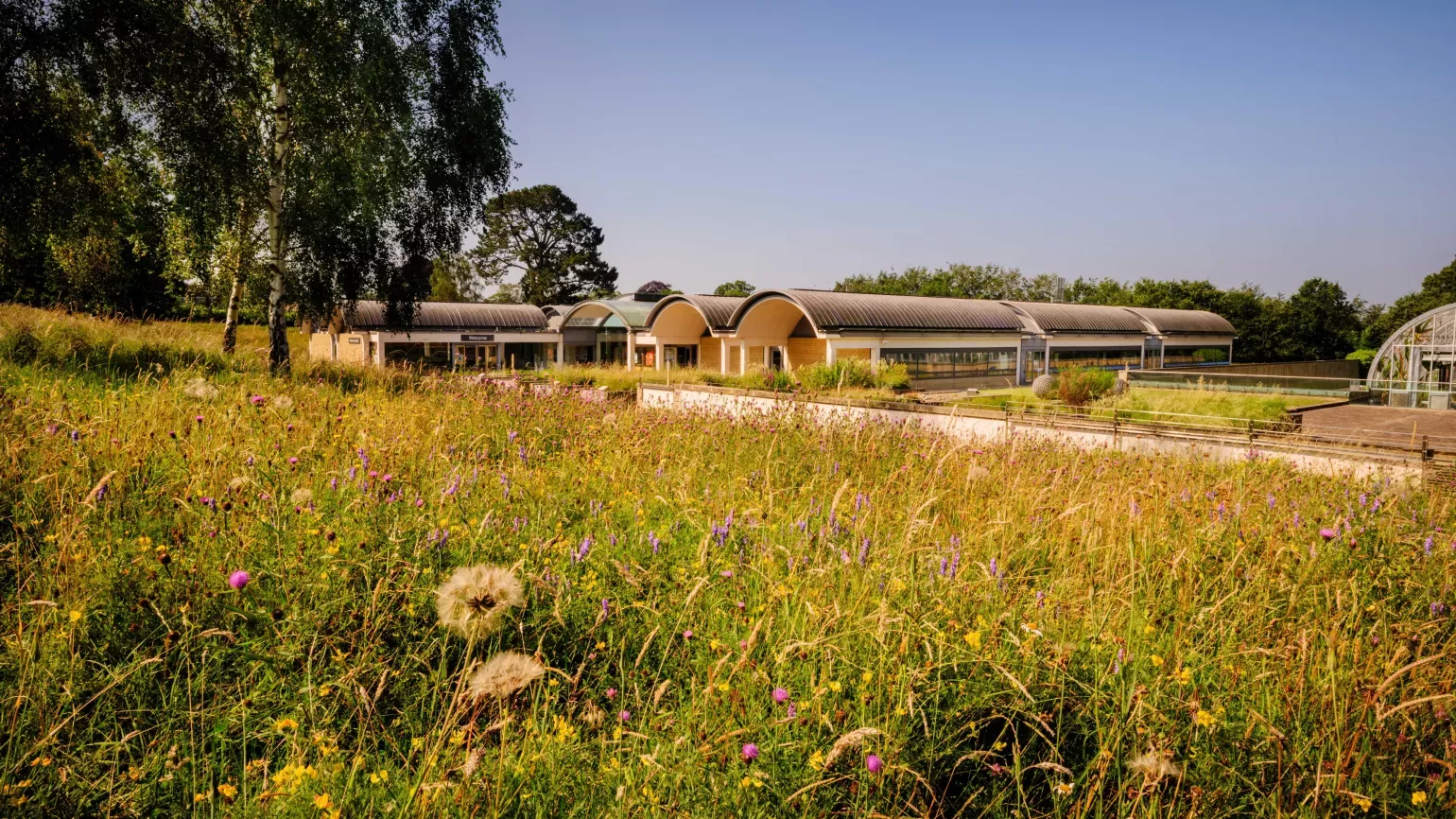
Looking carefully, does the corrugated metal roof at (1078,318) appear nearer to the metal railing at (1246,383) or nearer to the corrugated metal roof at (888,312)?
the corrugated metal roof at (888,312)

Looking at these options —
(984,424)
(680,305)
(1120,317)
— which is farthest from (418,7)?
(1120,317)

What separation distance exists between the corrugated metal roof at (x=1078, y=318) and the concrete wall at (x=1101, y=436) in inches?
1125

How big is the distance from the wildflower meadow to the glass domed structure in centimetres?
2948

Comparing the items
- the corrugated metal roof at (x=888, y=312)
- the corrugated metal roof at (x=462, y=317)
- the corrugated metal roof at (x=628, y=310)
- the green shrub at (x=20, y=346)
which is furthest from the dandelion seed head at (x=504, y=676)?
the corrugated metal roof at (x=462, y=317)

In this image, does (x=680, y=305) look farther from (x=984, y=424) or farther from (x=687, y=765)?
(x=687, y=765)

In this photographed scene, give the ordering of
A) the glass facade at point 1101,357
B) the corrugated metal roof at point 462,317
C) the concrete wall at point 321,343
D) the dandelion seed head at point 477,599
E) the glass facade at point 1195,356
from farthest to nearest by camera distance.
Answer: the glass facade at point 1195,356
the glass facade at point 1101,357
the concrete wall at point 321,343
the corrugated metal roof at point 462,317
the dandelion seed head at point 477,599

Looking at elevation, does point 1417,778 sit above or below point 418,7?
below

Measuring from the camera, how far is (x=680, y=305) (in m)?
39.3

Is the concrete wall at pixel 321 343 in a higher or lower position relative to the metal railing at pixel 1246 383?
higher

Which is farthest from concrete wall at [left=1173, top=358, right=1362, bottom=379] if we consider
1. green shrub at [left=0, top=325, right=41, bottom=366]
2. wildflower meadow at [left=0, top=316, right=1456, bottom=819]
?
green shrub at [left=0, top=325, right=41, bottom=366]

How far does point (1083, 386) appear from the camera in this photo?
22.8m

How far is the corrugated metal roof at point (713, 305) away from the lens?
3575 cm

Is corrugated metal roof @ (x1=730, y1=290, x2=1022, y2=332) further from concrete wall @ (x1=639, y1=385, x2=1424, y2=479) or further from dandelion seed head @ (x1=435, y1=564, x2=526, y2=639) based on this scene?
dandelion seed head @ (x1=435, y1=564, x2=526, y2=639)

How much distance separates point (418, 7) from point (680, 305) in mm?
23872
